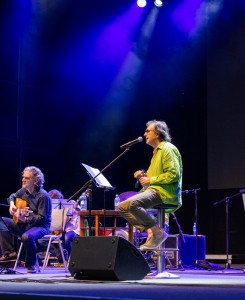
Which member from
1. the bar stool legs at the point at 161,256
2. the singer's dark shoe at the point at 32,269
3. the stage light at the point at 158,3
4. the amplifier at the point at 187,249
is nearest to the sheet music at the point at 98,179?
the bar stool legs at the point at 161,256

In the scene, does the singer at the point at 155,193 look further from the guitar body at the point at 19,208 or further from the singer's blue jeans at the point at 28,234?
the guitar body at the point at 19,208

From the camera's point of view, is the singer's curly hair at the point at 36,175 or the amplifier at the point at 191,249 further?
the amplifier at the point at 191,249

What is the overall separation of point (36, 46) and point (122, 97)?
1.85 metres

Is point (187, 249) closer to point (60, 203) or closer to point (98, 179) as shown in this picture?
point (60, 203)

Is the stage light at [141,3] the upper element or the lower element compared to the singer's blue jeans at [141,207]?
upper

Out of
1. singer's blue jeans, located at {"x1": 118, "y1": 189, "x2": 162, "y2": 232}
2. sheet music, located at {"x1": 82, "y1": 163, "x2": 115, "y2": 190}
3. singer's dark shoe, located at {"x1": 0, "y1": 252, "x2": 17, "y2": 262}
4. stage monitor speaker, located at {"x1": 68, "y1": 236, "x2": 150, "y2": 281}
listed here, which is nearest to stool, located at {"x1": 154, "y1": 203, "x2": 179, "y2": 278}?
singer's blue jeans, located at {"x1": 118, "y1": 189, "x2": 162, "y2": 232}

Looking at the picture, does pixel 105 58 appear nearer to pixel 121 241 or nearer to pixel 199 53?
pixel 199 53

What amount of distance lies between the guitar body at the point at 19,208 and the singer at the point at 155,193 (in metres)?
2.07

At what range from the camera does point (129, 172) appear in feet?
37.8

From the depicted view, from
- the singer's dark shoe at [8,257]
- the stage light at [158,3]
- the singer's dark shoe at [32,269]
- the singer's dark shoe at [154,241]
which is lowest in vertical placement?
the singer's dark shoe at [32,269]

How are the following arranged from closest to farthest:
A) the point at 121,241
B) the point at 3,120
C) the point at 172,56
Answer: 1. the point at 121,241
2. the point at 3,120
3. the point at 172,56

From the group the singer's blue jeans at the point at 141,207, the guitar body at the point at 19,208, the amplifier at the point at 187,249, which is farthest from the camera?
the amplifier at the point at 187,249

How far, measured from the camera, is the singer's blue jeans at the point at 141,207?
226 inches

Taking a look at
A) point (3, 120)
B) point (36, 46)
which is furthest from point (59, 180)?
point (36, 46)
